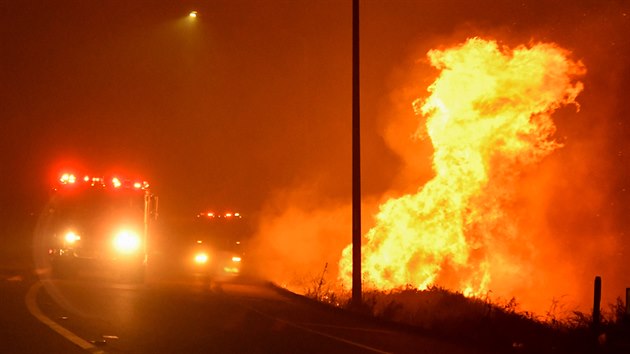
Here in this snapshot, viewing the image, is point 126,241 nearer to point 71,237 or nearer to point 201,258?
point 71,237

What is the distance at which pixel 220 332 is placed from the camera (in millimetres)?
14938

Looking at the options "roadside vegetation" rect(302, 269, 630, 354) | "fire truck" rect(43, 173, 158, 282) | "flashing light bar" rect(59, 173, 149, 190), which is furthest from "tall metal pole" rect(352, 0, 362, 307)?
"flashing light bar" rect(59, 173, 149, 190)

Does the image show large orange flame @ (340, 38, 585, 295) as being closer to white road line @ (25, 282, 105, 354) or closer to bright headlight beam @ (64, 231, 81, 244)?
bright headlight beam @ (64, 231, 81, 244)

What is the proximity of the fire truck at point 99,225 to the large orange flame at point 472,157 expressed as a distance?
9.70 meters

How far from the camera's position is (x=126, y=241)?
24.8 m

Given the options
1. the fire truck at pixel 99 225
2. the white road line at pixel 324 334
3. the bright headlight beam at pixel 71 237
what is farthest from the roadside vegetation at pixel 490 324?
the bright headlight beam at pixel 71 237

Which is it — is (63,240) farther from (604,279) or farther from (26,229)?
(26,229)

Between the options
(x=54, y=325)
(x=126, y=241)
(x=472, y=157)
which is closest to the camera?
(x=54, y=325)

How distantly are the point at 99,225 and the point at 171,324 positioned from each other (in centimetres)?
970

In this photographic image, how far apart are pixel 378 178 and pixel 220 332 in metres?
27.7

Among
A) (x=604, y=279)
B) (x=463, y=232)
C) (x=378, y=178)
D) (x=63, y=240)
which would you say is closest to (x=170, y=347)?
(x=63, y=240)

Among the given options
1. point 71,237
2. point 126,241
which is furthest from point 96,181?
point 126,241

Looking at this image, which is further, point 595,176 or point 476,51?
point 595,176

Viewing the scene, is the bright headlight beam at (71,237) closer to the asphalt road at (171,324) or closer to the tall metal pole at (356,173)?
the asphalt road at (171,324)
